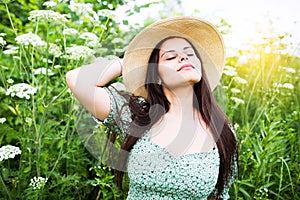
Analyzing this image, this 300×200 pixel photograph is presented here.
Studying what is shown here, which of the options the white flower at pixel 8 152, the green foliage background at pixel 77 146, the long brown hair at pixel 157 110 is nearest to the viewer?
the long brown hair at pixel 157 110

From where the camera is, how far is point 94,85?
1.63 meters

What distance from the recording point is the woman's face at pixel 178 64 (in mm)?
1554

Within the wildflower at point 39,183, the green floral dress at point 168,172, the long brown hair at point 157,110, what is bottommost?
the wildflower at point 39,183

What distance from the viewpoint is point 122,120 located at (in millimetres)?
1706

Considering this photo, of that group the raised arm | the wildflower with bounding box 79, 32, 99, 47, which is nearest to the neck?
the raised arm

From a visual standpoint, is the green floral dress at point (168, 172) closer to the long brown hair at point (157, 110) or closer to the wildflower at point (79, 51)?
the long brown hair at point (157, 110)

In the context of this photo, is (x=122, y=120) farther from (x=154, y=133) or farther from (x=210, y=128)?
(x=210, y=128)

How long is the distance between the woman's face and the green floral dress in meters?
0.20

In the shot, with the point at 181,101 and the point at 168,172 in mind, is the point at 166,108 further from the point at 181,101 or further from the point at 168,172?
the point at 168,172

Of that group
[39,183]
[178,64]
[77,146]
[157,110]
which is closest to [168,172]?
[157,110]

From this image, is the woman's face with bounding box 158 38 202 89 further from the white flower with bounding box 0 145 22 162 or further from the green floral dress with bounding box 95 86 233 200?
the white flower with bounding box 0 145 22 162

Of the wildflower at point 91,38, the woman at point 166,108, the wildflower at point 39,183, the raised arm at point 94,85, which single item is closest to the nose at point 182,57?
the woman at point 166,108

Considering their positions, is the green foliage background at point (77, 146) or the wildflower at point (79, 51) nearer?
the wildflower at point (79, 51)

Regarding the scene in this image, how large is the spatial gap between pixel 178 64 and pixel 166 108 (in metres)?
0.19
